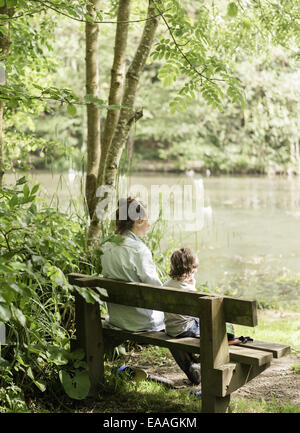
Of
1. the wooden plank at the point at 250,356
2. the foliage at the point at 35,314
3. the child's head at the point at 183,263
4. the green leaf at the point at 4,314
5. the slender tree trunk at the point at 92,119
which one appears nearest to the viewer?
the green leaf at the point at 4,314

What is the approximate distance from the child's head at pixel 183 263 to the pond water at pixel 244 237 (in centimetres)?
118

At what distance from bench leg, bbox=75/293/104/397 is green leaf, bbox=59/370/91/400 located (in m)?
0.10

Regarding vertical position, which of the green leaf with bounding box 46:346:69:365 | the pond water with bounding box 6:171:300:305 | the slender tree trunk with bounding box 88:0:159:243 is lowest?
the pond water with bounding box 6:171:300:305

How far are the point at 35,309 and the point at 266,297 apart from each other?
14.6 ft

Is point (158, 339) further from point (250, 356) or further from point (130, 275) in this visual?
point (250, 356)

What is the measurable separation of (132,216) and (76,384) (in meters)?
0.98

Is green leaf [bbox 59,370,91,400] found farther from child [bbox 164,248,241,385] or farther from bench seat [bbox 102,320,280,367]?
child [bbox 164,248,241,385]

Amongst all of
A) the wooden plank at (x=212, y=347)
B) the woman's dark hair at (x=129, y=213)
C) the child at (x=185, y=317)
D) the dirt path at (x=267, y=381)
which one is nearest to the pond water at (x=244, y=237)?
the woman's dark hair at (x=129, y=213)

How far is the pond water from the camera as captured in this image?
284 inches

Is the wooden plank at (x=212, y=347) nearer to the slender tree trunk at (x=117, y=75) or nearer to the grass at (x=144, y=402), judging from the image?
the grass at (x=144, y=402)

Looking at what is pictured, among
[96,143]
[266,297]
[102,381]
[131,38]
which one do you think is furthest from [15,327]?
[131,38]

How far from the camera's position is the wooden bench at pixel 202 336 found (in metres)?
2.58

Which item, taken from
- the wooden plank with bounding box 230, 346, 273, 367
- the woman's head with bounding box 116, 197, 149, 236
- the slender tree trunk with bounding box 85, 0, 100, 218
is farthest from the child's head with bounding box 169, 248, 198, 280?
the slender tree trunk with bounding box 85, 0, 100, 218

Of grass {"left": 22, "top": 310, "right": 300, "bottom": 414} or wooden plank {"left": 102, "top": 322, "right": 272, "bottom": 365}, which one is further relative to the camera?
grass {"left": 22, "top": 310, "right": 300, "bottom": 414}
